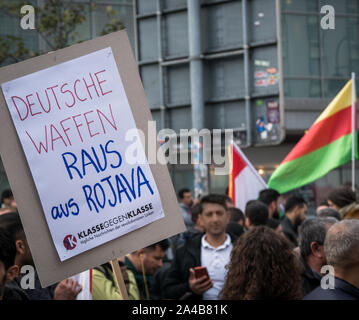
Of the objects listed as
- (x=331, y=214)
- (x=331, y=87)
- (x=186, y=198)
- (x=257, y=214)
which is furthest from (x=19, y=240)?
(x=331, y=87)

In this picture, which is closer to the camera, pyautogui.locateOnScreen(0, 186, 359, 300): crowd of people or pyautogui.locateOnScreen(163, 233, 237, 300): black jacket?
pyautogui.locateOnScreen(0, 186, 359, 300): crowd of people

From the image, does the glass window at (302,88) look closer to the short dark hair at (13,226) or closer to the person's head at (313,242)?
the person's head at (313,242)

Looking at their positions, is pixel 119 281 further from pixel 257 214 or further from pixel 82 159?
pixel 257 214

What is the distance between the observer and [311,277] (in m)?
3.87

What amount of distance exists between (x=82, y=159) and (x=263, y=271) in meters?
0.94

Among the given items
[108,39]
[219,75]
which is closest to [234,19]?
[219,75]

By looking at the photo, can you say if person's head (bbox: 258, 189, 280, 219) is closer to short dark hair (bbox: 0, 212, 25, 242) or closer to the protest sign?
short dark hair (bbox: 0, 212, 25, 242)

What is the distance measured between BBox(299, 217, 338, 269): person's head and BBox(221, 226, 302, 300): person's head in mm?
795

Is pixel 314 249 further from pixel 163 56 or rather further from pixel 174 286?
pixel 163 56

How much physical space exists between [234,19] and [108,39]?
652 centimetres

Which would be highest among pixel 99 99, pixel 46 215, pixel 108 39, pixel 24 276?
pixel 108 39

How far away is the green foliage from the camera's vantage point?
8500mm

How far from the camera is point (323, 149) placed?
7.45 metres

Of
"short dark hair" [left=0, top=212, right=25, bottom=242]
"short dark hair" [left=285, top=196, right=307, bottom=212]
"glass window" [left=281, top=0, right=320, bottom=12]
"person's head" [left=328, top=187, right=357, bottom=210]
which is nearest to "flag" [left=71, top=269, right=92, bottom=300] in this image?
"short dark hair" [left=0, top=212, right=25, bottom=242]
